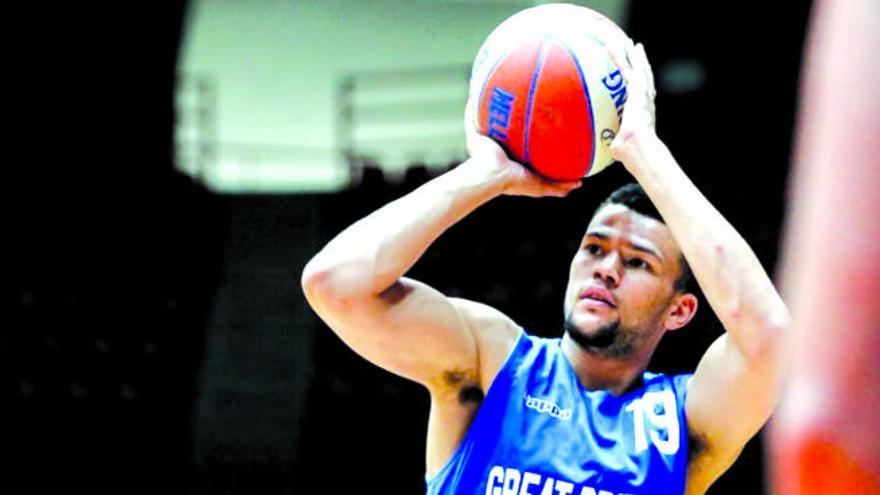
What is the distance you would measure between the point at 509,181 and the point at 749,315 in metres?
0.55

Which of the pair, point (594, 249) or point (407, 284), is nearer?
point (407, 284)

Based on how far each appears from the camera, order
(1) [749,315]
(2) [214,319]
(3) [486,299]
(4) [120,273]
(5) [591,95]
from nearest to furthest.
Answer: (1) [749,315], (5) [591,95], (3) [486,299], (4) [120,273], (2) [214,319]

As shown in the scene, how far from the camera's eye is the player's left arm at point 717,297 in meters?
2.14

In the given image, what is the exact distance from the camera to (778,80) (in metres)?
7.72

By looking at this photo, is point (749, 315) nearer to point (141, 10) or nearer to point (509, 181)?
point (509, 181)

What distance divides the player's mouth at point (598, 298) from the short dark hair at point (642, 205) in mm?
189

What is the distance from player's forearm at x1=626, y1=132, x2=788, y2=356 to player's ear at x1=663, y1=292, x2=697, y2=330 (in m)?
0.32

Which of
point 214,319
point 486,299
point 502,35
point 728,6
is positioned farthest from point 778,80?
point 502,35

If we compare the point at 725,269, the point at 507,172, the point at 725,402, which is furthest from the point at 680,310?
the point at 507,172

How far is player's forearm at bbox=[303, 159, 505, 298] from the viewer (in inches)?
87.8

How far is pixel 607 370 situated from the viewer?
8.20 ft

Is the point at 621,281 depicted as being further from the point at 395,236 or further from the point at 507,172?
the point at 395,236

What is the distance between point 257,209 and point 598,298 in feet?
20.3

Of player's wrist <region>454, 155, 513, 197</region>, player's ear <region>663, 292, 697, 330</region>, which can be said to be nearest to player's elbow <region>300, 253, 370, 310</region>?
player's wrist <region>454, 155, 513, 197</region>
